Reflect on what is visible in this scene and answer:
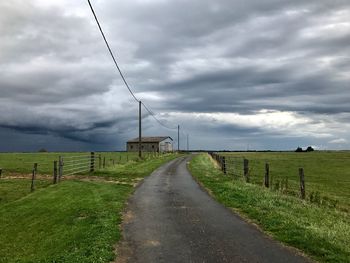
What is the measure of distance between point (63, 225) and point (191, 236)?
5.11m

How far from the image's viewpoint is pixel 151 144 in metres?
154

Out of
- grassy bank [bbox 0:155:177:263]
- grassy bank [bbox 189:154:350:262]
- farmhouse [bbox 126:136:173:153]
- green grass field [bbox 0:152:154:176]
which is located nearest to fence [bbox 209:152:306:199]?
grassy bank [bbox 189:154:350:262]

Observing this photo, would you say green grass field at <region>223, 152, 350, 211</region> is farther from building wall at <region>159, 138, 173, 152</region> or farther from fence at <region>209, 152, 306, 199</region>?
building wall at <region>159, 138, 173, 152</region>

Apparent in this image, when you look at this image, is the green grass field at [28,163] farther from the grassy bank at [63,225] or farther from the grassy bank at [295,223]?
the grassy bank at [295,223]

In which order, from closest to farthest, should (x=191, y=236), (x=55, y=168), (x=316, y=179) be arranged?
(x=191, y=236) → (x=55, y=168) → (x=316, y=179)

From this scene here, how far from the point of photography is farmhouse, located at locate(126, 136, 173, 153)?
153m

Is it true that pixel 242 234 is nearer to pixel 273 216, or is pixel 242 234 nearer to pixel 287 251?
pixel 287 251

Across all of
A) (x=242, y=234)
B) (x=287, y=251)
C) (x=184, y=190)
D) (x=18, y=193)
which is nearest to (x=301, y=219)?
(x=242, y=234)

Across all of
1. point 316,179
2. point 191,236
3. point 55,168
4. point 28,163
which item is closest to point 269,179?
point 316,179

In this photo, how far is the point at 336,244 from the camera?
10.4 metres

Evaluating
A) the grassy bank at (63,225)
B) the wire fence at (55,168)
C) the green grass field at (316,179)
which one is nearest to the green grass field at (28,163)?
the wire fence at (55,168)

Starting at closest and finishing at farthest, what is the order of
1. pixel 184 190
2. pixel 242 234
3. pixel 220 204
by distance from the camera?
pixel 242 234 < pixel 220 204 < pixel 184 190

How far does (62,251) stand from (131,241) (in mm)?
1782

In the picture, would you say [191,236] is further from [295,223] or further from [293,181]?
[293,181]
